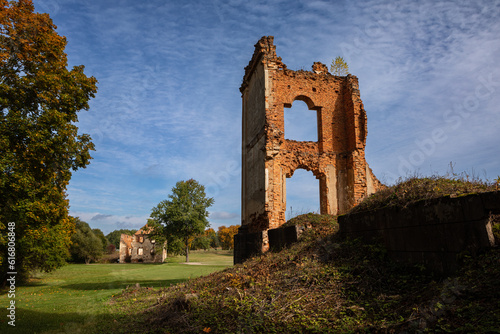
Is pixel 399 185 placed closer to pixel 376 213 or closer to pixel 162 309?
pixel 376 213

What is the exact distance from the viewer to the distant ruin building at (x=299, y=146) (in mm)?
15062

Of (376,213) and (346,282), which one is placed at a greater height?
(376,213)

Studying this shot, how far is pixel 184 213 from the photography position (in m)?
39.1

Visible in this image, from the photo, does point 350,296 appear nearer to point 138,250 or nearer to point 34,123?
point 34,123

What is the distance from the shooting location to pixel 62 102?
11461 mm

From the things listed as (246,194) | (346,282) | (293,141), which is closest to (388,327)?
(346,282)

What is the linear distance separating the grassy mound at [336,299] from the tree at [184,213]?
3058cm

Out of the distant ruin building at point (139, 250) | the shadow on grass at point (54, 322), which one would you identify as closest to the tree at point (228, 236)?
the distant ruin building at point (139, 250)

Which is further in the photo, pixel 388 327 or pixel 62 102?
pixel 62 102

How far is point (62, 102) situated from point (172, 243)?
29.6 meters

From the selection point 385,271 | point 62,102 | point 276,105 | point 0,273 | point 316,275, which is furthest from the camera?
point 276,105

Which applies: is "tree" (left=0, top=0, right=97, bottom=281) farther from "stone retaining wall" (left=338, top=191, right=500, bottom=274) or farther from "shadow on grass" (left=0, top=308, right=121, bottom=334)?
"stone retaining wall" (left=338, top=191, right=500, bottom=274)

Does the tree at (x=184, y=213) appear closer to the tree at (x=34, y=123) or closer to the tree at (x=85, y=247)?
the tree at (x=85, y=247)

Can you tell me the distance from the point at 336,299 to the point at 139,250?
4808 cm
